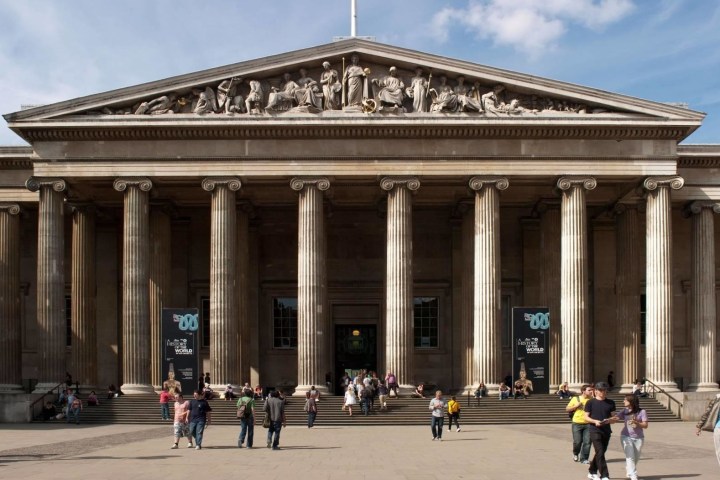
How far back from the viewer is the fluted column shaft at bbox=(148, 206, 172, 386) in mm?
44781

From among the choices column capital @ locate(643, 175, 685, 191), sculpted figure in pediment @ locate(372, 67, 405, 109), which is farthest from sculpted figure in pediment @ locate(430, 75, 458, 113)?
column capital @ locate(643, 175, 685, 191)

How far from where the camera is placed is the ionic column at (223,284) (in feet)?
135

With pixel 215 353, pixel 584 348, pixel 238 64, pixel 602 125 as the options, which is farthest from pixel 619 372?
pixel 238 64

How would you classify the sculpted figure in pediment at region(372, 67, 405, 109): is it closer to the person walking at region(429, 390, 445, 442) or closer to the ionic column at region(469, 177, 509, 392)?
the ionic column at region(469, 177, 509, 392)

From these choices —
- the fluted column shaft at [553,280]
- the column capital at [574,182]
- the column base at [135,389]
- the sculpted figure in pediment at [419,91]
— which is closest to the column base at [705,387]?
the fluted column shaft at [553,280]

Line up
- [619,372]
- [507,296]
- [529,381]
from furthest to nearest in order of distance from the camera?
1. [507,296]
2. [619,372]
3. [529,381]

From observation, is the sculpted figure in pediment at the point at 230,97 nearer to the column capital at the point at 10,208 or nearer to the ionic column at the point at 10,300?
the column capital at the point at 10,208

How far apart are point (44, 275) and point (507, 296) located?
2189 cm

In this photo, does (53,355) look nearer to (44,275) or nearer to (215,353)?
(44,275)

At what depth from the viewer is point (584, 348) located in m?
41.2

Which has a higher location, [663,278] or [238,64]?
[238,64]

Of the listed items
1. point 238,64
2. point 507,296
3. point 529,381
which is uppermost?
point 238,64

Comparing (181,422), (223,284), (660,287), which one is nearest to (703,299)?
(660,287)

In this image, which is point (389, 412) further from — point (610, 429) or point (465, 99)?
point (610, 429)
